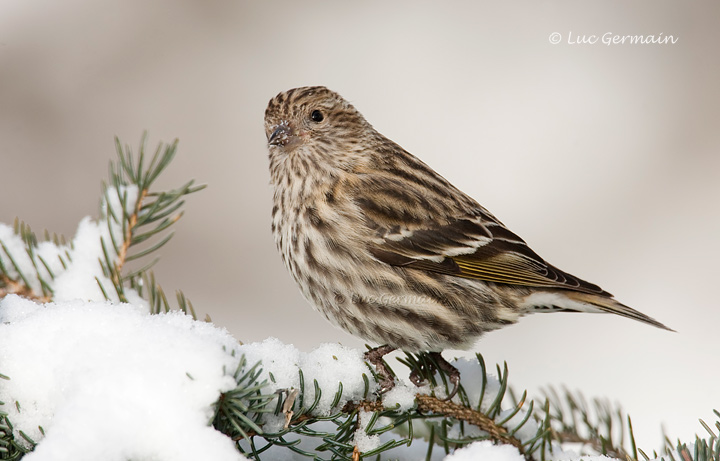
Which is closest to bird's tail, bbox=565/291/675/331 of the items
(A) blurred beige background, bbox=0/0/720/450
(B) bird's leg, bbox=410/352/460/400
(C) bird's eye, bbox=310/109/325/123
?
(B) bird's leg, bbox=410/352/460/400

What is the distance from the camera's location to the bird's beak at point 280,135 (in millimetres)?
3252

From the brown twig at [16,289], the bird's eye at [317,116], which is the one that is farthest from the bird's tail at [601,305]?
the brown twig at [16,289]

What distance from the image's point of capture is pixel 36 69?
5.96 m

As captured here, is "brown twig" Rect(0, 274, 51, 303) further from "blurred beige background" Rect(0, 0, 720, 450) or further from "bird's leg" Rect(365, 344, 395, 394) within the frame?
"blurred beige background" Rect(0, 0, 720, 450)

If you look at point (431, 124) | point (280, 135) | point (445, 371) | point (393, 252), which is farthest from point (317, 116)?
point (431, 124)

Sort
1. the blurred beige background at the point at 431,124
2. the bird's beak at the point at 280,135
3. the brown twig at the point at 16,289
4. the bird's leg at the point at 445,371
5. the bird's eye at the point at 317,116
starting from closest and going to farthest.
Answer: the bird's leg at the point at 445,371 < the brown twig at the point at 16,289 < the bird's beak at the point at 280,135 < the bird's eye at the point at 317,116 < the blurred beige background at the point at 431,124

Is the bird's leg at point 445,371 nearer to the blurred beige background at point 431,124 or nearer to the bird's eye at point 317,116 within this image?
the bird's eye at point 317,116

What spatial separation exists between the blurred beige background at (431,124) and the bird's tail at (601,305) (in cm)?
209

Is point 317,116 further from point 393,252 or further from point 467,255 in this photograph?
point 467,255

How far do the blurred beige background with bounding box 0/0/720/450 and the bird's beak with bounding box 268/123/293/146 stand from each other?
208 cm

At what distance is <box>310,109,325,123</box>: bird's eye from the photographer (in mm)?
3359

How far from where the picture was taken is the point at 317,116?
3.38 metres

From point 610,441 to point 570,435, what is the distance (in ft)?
0.48

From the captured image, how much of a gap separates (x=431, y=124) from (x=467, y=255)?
3.41 meters
